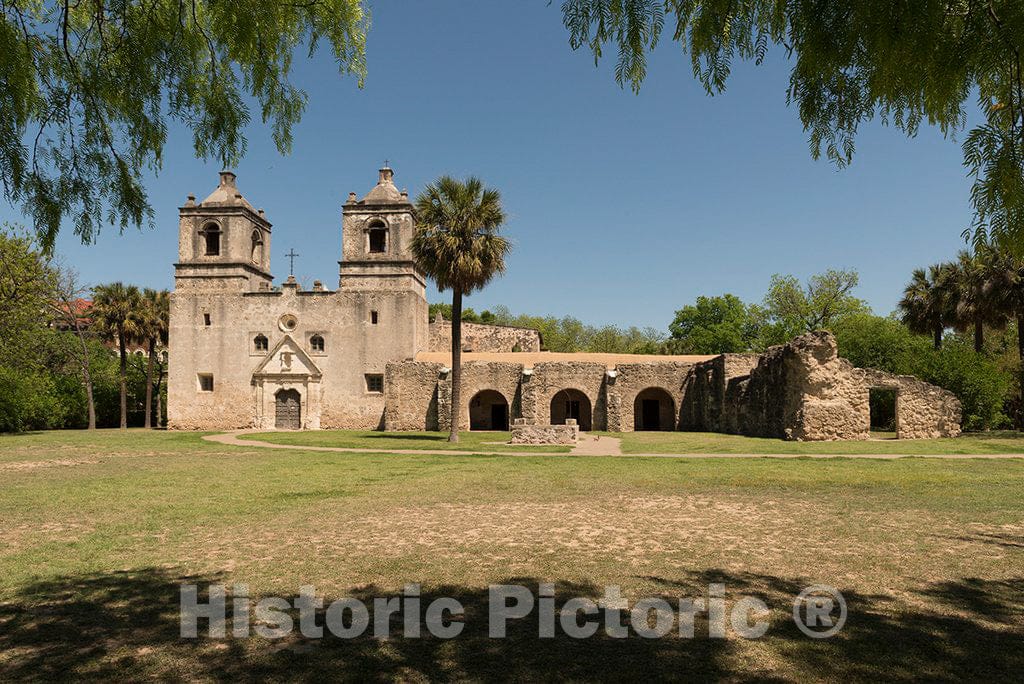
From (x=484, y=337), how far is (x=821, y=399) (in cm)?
2612

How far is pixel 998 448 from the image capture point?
18.5m

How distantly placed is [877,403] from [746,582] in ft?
101

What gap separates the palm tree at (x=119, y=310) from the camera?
34.4 meters

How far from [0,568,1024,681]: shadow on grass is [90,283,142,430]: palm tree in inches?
1332

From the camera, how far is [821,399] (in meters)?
22.9

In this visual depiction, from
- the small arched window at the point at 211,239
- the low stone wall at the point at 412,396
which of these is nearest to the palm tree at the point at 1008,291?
the low stone wall at the point at 412,396

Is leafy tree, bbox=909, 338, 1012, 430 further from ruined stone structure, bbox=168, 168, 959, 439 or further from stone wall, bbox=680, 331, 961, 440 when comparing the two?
ruined stone structure, bbox=168, 168, 959, 439

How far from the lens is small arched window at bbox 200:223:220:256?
35.1 metres

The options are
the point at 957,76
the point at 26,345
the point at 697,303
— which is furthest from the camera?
the point at 697,303

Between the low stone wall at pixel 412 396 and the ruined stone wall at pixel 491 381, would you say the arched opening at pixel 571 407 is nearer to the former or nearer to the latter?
the ruined stone wall at pixel 491 381

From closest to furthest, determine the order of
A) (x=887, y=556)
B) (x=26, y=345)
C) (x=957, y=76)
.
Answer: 1. (x=957, y=76)
2. (x=887, y=556)
3. (x=26, y=345)

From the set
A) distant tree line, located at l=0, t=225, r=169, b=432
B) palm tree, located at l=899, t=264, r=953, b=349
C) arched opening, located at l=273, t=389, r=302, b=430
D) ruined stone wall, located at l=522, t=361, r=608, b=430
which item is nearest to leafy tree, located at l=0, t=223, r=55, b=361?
distant tree line, located at l=0, t=225, r=169, b=432

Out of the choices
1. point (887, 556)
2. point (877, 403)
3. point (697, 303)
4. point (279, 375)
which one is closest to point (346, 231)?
point (279, 375)

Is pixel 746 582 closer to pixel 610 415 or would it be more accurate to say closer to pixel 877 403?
pixel 610 415
